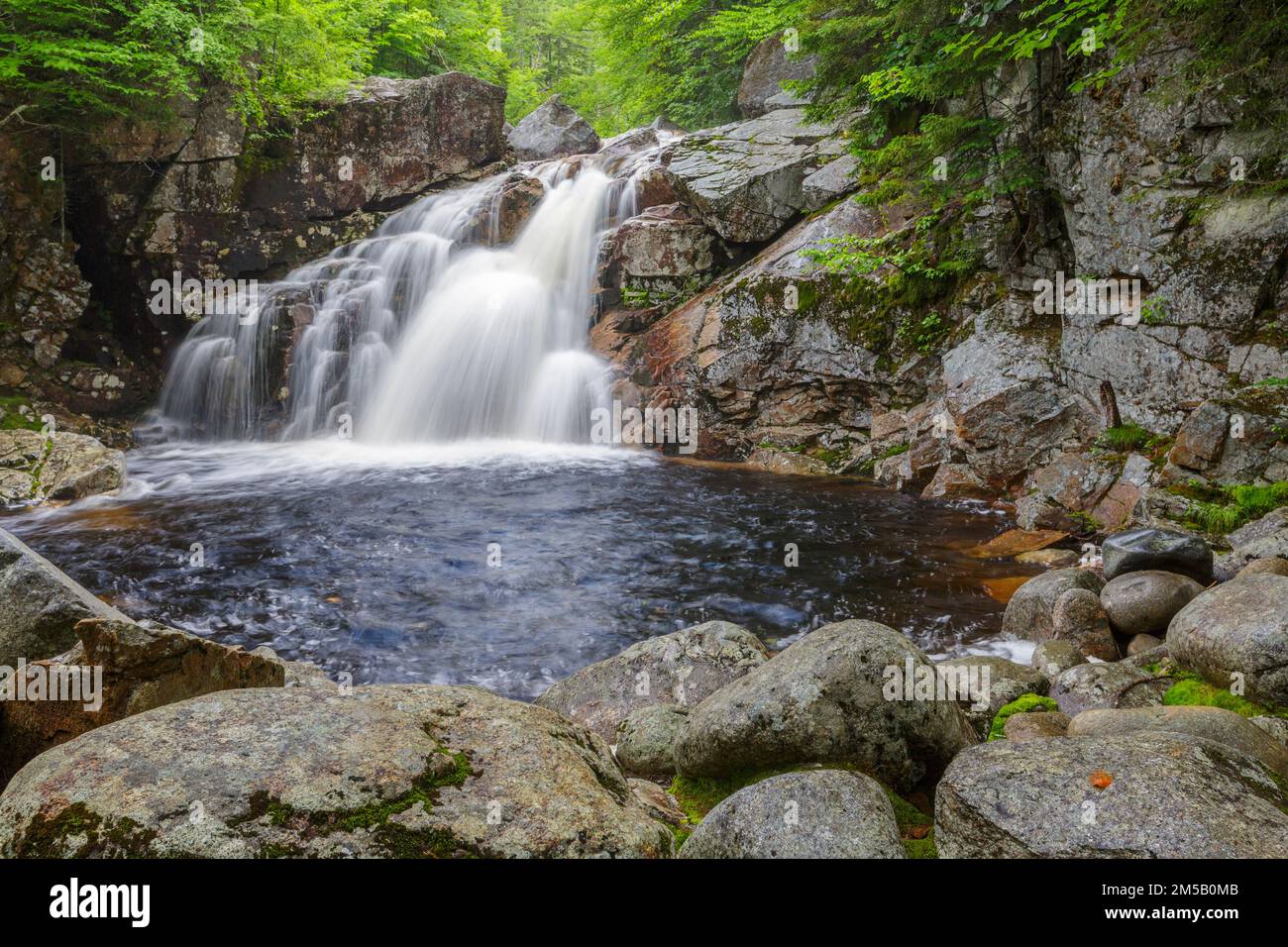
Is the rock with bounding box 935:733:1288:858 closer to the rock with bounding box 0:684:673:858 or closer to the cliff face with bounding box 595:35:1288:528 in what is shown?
the rock with bounding box 0:684:673:858

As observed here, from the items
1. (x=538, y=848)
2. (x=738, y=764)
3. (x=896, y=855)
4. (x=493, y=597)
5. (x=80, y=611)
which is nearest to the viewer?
(x=538, y=848)

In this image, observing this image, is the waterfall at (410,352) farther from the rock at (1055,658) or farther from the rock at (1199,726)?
the rock at (1199,726)

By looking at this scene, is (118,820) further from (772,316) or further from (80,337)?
(80,337)

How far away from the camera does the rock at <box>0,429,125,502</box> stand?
11.2 m

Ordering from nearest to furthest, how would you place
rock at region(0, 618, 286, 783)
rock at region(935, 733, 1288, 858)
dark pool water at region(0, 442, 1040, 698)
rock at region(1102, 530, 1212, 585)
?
rock at region(935, 733, 1288, 858)
rock at region(0, 618, 286, 783)
rock at region(1102, 530, 1212, 585)
dark pool water at region(0, 442, 1040, 698)

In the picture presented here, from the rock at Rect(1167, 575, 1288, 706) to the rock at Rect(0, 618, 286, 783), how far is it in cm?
597

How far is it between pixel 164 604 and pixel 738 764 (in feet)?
22.2

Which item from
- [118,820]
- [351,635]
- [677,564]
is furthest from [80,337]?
[118,820]

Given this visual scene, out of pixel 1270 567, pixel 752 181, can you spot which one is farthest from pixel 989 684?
pixel 752 181

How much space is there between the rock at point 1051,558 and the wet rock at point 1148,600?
2066mm

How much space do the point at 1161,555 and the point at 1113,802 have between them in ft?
16.2

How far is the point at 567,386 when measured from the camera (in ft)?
54.4

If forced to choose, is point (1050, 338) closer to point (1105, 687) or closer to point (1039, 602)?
point (1039, 602)

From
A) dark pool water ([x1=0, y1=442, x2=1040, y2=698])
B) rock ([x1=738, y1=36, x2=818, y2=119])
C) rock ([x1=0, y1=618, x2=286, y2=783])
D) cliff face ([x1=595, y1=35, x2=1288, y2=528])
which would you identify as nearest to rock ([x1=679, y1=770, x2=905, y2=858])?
rock ([x1=0, y1=618, x2=286, y2=783])
